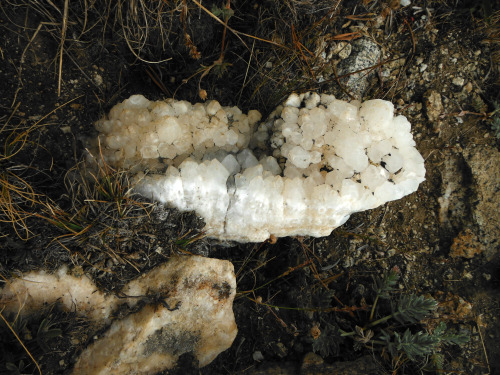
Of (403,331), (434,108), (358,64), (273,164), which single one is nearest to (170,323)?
(273,164)

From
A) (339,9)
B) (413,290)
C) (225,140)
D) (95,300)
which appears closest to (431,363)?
(413,290)

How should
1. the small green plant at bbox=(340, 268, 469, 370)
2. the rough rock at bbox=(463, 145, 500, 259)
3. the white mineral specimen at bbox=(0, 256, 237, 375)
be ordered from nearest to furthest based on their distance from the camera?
the white mineral specimen at bbox=(0, 256, 237, 375), the small green plant at bbox=(340, 268, 469, 370), the rough rock at bbox=(463, 145, 500, 259)

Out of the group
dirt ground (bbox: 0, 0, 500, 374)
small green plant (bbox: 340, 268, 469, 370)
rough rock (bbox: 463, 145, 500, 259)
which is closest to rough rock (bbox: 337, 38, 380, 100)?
dirt ground (bbox: 0, 0, 500, 374)

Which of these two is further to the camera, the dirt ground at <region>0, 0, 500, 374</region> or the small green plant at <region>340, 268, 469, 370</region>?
the small green plant at <region>340, 268, 469, 370</region>

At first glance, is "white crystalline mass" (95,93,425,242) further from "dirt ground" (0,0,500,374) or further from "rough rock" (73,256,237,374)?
"rough rock" (73,256,237,374)

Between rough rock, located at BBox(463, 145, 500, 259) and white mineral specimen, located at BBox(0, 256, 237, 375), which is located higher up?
rough rock, located at BBox(463, 145, 500, 259)

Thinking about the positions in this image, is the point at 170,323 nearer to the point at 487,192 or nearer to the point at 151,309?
the point at 151,309

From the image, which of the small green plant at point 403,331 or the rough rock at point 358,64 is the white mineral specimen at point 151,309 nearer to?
the small green plant at point 403,331
